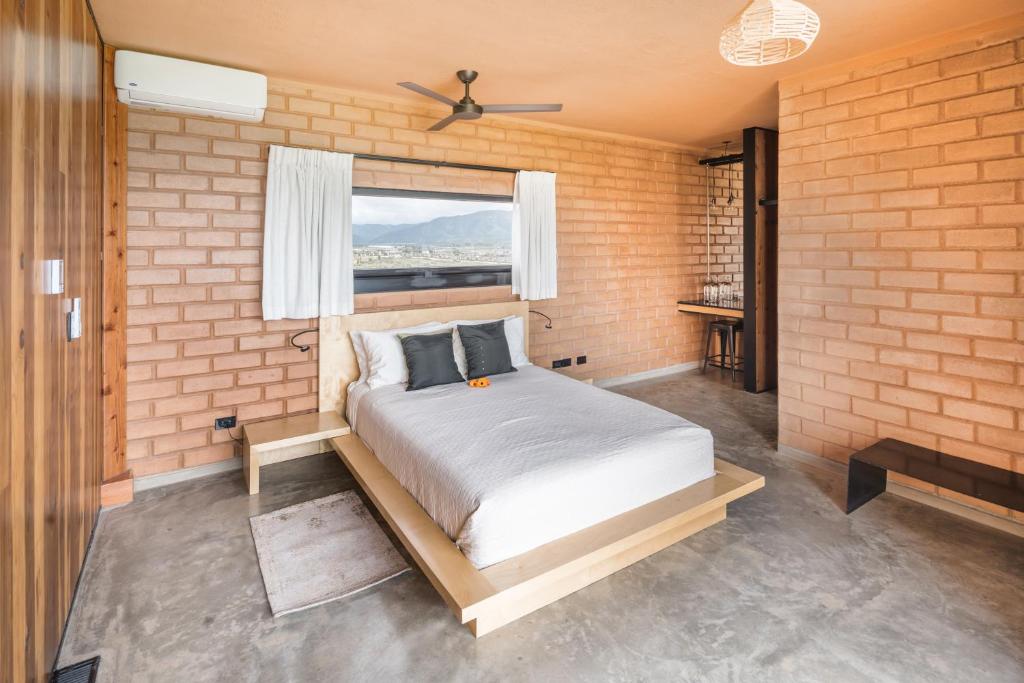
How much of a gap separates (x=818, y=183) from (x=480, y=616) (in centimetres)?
347

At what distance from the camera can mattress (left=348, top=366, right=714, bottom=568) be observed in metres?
2.18

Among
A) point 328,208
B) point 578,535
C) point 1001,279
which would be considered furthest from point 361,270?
point 1001,279

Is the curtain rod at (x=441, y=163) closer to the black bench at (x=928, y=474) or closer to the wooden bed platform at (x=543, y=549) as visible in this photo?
the wooden bed platform at (x=543, y=549)

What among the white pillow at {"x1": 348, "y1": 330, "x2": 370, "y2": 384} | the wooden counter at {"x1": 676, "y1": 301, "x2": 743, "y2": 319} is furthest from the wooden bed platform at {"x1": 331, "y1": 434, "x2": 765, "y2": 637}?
the wooden counter at {"x1": 676, "y1": 301, "x2": 743, "y2": 319}

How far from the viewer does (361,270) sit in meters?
4.14

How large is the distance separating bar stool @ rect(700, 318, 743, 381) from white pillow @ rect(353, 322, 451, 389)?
3.97m

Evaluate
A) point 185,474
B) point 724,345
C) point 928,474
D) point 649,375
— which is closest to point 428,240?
point 185,474

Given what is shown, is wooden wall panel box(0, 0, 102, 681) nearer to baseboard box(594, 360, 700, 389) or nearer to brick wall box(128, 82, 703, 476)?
brick wall box(128, 82, 703, 476)

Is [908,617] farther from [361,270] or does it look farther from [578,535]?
[361,270]

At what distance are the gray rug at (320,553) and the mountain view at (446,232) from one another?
2.07 m

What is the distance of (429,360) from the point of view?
12.3 feet

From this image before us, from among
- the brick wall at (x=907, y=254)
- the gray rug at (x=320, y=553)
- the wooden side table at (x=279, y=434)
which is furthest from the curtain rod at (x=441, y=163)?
the gray rug at (x=320, y=553)

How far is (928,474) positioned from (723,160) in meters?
4.46

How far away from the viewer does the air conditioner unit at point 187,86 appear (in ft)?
10.00
